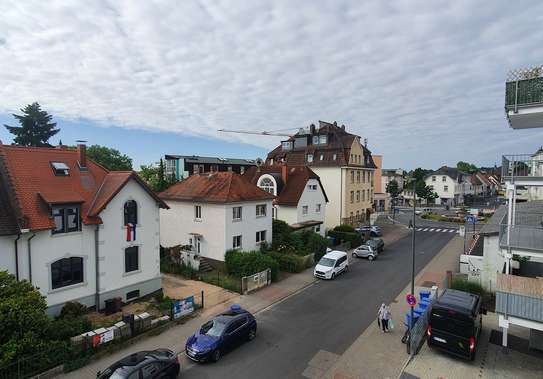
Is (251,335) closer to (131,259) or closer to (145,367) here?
(145,367)

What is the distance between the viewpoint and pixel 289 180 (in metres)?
36.5

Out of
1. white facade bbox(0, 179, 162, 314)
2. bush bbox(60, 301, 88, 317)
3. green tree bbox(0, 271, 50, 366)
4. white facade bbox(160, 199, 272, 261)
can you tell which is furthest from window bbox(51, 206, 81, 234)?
white facade bbox(160, 199, 272, 261)

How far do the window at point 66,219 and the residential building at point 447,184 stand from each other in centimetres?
8291

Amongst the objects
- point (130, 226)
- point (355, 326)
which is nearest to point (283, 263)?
point (355, 326)

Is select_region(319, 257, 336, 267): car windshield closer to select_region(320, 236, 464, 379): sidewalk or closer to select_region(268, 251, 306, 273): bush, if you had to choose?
select_region(268, 251, 306, 273): bush

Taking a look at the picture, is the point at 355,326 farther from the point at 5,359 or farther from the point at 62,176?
the point at 62,176

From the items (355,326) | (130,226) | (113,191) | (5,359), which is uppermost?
(113,191)

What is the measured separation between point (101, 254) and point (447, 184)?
84.7 metres

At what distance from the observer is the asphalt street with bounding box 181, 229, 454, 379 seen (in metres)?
12.5

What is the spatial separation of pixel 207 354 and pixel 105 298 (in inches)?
326

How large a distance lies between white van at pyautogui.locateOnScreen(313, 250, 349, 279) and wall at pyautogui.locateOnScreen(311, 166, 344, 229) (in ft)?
59.5

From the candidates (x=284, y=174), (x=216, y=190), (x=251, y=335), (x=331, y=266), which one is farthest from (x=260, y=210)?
(x=251, y=335)

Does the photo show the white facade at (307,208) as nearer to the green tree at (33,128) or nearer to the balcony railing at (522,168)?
the balcony railing at (522,168)

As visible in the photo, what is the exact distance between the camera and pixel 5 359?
10.2 meters
